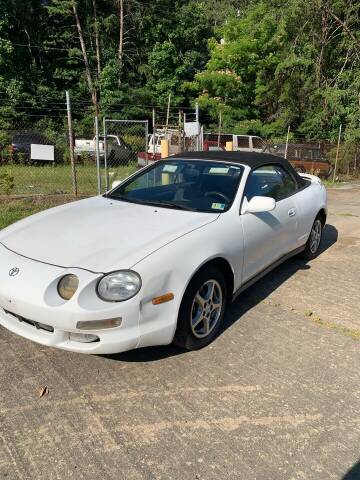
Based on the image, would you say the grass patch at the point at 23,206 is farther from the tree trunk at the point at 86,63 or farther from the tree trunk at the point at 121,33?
the tree trunk at the point at 121,33

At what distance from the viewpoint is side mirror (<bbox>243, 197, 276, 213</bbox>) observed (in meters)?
3.66

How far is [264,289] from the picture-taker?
4551 millimetres

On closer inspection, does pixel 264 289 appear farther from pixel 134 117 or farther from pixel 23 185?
pixel 134 117

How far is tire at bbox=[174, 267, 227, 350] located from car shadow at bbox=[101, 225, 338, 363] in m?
0.16

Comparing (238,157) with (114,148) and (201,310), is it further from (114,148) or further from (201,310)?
(114,148)

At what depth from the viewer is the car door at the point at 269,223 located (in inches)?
149

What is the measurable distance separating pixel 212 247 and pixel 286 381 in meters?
1.04

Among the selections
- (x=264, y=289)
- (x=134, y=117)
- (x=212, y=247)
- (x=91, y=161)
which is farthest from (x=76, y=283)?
(x=134, y=117)

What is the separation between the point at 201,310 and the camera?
3234 millimetres

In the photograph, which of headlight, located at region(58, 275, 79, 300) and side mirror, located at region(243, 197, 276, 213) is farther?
side mirror, located at region(243, 197, 276, 213)

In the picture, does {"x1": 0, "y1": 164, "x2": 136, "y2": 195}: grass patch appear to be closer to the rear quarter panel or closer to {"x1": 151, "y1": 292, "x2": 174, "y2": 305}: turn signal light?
the rear quarter panel

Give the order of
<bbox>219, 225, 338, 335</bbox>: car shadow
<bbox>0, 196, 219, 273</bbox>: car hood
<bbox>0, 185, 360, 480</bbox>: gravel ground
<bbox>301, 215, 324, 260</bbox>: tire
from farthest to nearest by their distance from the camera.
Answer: <bbox>301, 215, 324, 260</bbox>: tire, <bbox>219, 225, 338, 335</bbox>: car shadow, <bbox>0, 196, 219, 273</bbox>: car hood, <bbox>0, 185, 360, 480</bbox>: gravel ground

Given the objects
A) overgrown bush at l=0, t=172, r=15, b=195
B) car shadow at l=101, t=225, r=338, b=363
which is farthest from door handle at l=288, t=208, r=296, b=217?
overgrown bush at l=0, t=172, r=15, b=195

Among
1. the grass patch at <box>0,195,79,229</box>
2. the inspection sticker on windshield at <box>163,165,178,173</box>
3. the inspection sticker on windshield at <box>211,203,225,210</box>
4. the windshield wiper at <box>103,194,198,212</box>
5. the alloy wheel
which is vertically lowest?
the grass patch at <box>0,195,79,229</box>
